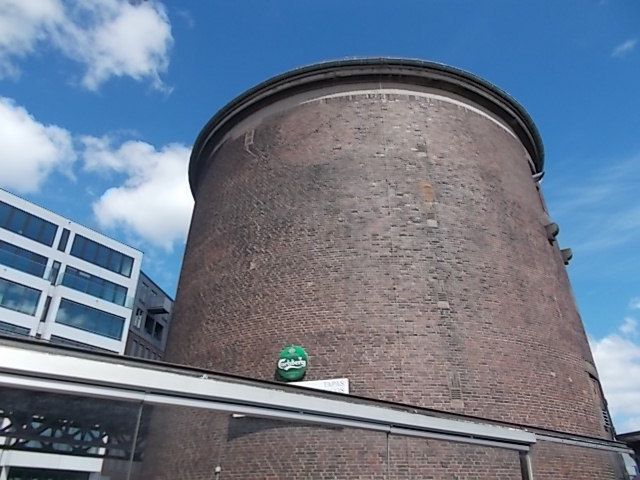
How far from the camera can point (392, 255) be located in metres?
10.9

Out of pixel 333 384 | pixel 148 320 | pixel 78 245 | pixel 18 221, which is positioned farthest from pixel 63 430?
pixel 148 320

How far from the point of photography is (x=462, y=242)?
11.3 metres

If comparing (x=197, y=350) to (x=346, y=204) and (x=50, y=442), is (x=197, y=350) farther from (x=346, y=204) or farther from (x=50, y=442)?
(x=50, y=442)

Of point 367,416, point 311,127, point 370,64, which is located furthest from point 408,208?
point 367,416

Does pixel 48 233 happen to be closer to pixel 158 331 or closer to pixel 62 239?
pixel 62 239

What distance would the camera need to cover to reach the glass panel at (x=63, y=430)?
4857mm

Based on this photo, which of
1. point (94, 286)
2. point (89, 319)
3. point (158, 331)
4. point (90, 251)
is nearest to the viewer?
point (89, 319)

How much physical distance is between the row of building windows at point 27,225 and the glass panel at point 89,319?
14.2 ft

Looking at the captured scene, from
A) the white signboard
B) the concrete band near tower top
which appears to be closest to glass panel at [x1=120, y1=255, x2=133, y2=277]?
the concrete band near tower top

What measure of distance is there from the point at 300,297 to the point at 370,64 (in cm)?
698

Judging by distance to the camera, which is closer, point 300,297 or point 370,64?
point 300,297

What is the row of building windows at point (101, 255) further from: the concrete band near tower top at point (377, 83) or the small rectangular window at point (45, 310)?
the concrete band near tower top at point (377, 83)

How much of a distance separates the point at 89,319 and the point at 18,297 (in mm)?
4946

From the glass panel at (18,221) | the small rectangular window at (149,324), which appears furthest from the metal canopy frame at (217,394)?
the small rectangular window at (149,324)
